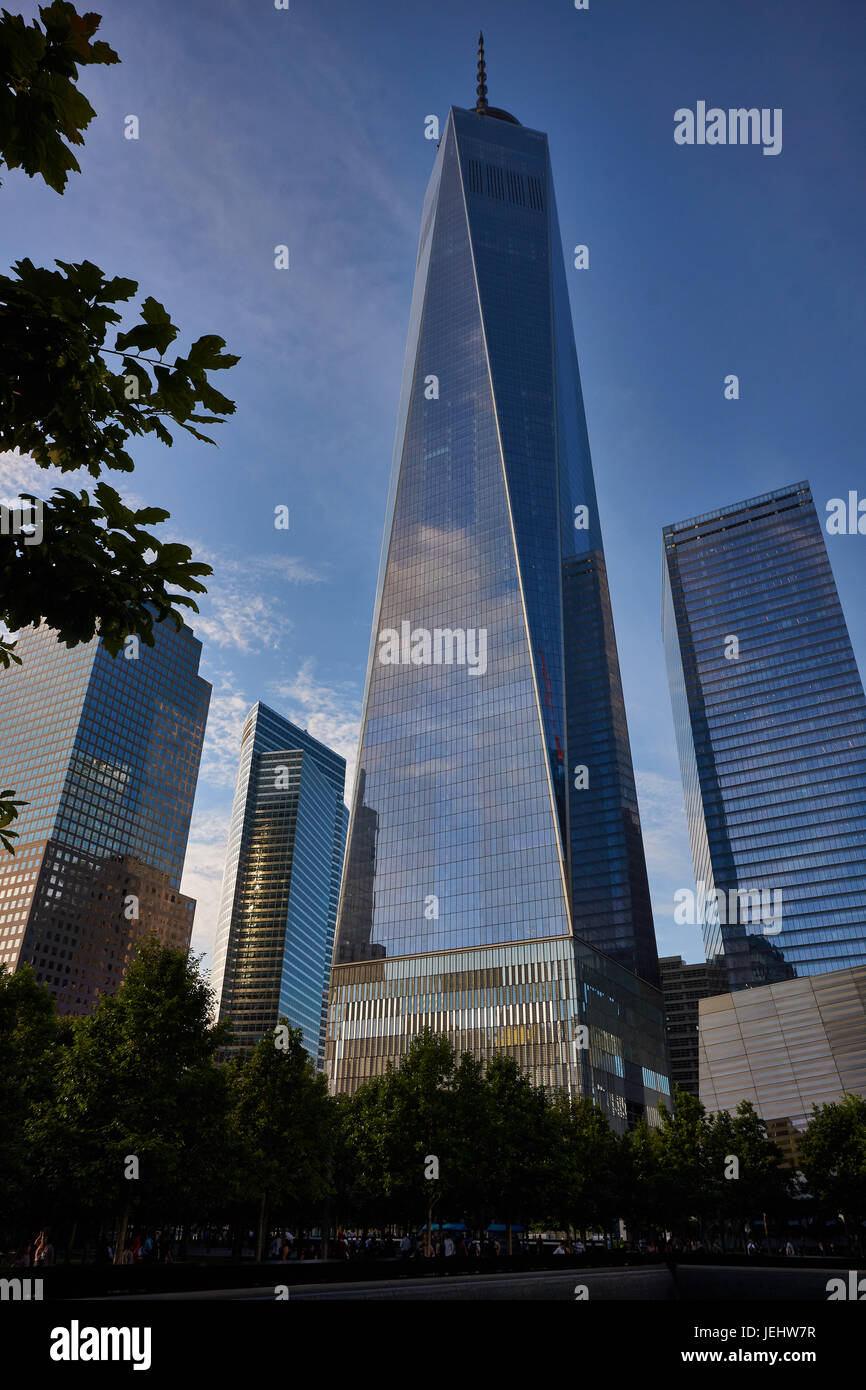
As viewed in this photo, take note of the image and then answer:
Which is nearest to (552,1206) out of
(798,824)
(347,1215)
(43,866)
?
(347,1215)

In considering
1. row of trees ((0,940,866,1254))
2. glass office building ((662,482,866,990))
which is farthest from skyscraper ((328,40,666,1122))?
row of trees ((0,940,866,1254))

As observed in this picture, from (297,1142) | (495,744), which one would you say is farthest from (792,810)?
(297,1142)

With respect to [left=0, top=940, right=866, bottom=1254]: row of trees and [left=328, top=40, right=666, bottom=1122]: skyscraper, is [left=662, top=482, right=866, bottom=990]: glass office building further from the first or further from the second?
[left=0, top=940, right=866, bottom=1254]: row of trees

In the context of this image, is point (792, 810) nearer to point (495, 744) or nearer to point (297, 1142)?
point (495, 744)

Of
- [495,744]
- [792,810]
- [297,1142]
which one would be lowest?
[297,1142]

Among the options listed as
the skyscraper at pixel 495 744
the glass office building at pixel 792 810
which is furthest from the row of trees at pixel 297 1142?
the glass office building at pixel 792 810

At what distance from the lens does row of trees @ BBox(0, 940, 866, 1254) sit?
1414 inches

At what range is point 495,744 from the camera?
476ft

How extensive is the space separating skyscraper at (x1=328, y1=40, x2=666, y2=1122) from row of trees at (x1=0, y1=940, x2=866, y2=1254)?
43.7 metres

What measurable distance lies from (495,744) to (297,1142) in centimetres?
10029

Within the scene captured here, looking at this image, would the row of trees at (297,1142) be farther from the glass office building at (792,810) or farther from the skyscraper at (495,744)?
the glass office building at (792,810)

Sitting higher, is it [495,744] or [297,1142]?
[495,744]
